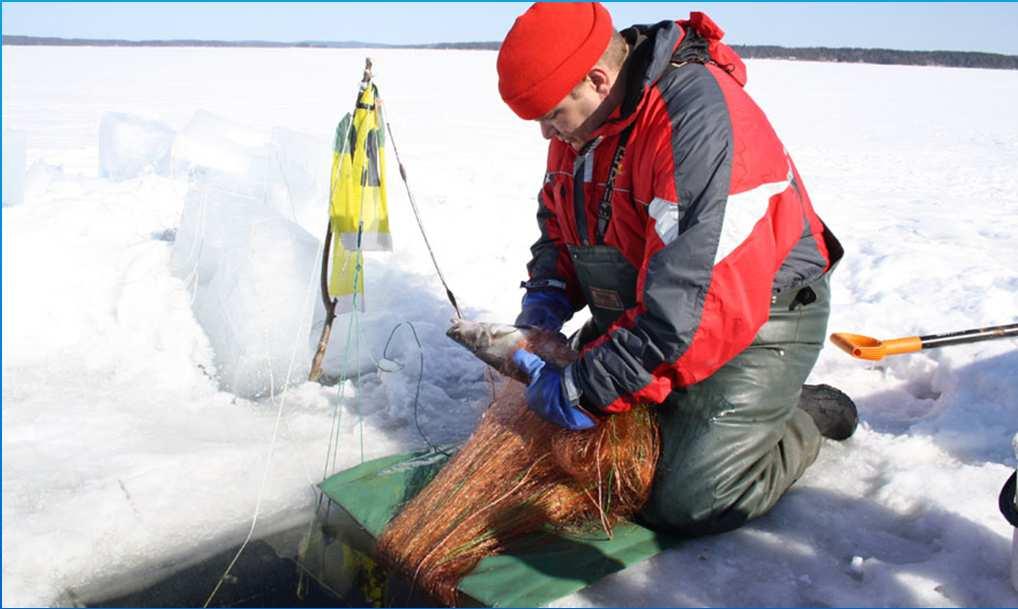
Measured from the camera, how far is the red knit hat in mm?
2256

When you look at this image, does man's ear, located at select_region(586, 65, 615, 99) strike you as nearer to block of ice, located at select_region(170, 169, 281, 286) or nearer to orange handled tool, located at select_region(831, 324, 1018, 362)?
orange handled tool, located at select_region(831, 324, 1018, 362)

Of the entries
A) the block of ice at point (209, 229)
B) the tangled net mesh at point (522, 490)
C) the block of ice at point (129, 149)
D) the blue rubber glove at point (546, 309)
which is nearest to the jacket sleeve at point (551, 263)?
the blue rubber glove at point (546, 309)

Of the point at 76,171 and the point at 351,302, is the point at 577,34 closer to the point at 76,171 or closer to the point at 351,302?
the point at 351,302

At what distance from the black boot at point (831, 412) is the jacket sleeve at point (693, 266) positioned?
0.74 meters

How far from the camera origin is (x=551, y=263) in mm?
3102

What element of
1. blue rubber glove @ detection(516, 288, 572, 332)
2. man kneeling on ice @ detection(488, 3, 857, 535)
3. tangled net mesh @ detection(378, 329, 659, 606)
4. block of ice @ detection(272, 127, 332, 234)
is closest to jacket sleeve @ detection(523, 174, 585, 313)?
blue rubber glove @ detection(516, 288, 572, 332)

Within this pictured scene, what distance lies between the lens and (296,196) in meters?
5.21

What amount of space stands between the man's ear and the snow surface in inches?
52.1

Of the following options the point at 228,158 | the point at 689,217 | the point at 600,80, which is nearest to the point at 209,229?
the point at 228,158

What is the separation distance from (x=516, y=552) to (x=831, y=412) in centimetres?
128

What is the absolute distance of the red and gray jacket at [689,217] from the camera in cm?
222

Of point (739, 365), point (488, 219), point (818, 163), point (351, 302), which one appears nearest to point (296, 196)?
point (488, 219)

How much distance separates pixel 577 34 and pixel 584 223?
59 cm

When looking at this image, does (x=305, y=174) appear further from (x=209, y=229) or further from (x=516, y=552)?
(x=516, y=552)
